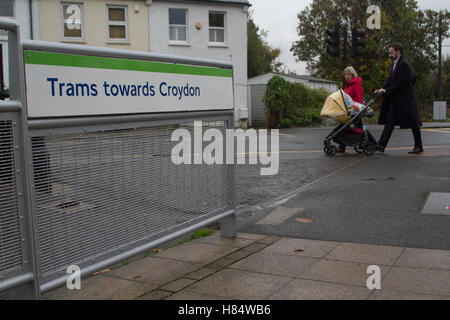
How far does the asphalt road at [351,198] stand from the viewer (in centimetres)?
531

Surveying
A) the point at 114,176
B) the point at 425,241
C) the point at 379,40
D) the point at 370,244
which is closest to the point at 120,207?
the point at 114,176

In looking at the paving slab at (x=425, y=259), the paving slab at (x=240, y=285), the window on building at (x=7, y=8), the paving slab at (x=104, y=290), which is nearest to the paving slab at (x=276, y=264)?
the paving slab at (x=240, y=285)

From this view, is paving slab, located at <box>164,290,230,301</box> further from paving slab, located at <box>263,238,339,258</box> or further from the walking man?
the walking man

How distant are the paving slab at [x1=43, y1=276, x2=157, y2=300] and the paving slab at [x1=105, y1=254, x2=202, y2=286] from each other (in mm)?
105

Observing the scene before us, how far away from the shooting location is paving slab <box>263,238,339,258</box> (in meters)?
4.71

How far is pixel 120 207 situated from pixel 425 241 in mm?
2869

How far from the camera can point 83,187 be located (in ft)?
11.7

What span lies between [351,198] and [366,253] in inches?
90.9

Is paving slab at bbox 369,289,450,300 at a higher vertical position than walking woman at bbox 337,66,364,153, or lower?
lower

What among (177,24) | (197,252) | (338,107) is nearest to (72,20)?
(177,24)

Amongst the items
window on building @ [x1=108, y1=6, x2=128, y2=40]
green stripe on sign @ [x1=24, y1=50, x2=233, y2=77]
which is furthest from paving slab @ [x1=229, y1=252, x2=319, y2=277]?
window on building @ [x1=108, y1=6, x2=128, y2=40]

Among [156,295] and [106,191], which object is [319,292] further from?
[106,191]

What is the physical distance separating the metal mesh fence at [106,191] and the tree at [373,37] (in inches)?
1295

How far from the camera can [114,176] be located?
3.83m
